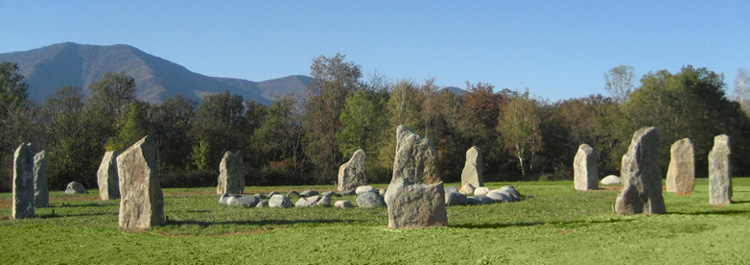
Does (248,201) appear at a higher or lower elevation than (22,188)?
lower

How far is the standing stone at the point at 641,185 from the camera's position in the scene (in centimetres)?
1415

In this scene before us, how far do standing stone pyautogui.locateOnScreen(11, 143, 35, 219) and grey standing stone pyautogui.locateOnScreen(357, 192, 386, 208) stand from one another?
31.2 ft

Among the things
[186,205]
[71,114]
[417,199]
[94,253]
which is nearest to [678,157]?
[417,199]

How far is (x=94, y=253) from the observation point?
36.7 feet

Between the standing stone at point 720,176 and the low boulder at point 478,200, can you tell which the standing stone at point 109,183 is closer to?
the low boulder at point 478,200

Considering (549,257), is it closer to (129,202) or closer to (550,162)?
(129,202)

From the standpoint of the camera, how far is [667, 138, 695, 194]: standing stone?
21.2 metres

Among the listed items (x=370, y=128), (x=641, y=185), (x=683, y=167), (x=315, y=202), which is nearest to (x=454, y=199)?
(x=315, y=202)

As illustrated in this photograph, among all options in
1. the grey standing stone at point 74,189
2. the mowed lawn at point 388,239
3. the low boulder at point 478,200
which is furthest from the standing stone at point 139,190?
the grey standing stone at point 74,189

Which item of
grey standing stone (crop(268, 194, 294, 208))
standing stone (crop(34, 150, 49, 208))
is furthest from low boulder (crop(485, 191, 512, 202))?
standing stone (crop(34, 150, 49, 208))

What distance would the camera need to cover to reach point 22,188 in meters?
17.2

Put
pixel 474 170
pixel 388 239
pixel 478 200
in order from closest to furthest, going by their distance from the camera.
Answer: pixel 388 239 → pixel 478 200 → pixel 474 170

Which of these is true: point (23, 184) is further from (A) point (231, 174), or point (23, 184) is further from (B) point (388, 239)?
(B) point (388, 239)

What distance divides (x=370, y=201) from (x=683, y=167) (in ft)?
37.8
